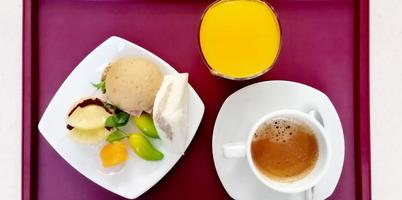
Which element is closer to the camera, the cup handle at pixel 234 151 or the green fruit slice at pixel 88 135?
the cup handle at pixel 234 151

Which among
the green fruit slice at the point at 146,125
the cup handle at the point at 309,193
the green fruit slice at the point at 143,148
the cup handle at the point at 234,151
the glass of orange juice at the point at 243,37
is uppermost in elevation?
the glass of orange juice at the point at 243,37

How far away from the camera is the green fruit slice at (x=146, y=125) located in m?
1.17

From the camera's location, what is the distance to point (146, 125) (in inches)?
46.4

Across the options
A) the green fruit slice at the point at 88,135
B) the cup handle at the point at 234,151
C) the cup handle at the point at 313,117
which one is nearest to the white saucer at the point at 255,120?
the cup handle at the point at 313,117

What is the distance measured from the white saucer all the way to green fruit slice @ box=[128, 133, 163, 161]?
15 cm

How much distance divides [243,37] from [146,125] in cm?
33

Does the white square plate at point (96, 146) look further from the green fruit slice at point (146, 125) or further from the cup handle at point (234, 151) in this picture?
the cup handle at point (234, 151)

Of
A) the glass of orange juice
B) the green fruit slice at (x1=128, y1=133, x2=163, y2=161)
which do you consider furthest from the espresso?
the green fruit slice at (x1=128, y1=133, x2=163, y2=161)

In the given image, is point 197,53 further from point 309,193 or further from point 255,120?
point 309,193

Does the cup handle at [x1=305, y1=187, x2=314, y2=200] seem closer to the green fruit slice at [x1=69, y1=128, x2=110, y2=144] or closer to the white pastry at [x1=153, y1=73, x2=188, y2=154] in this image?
the white pastry at [x1=153, y1=73, x2=188, y2=154]

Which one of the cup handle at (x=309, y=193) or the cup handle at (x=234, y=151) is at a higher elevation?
the cup handle at (x=234, y=151)

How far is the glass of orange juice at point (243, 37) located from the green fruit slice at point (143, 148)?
0.26 metres
